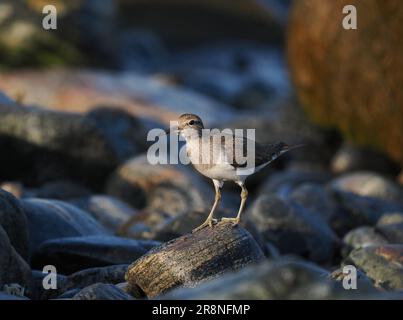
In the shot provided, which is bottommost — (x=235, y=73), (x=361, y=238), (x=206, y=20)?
(x=361, y=238)

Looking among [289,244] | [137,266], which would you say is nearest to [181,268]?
[137,266]

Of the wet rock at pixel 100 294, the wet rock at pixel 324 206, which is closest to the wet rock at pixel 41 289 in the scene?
the wet rock at pixel 100 294

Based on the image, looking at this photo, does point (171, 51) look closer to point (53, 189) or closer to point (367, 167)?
point (367, 167)

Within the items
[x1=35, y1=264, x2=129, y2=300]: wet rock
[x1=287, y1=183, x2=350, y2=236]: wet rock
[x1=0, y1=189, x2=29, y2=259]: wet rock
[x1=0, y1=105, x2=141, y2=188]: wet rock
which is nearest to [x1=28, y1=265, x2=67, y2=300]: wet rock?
[x1=35, y1=264, x2=129, y2=300]: wet rock

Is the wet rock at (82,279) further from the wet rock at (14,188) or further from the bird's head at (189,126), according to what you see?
the wet rock at (14,188)

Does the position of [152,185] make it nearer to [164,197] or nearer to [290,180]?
[164,197]

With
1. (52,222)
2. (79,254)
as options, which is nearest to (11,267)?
(79,254)

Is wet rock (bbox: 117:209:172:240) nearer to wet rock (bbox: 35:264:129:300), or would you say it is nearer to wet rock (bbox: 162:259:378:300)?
wet rock (bbox: 35:264:129:300)
